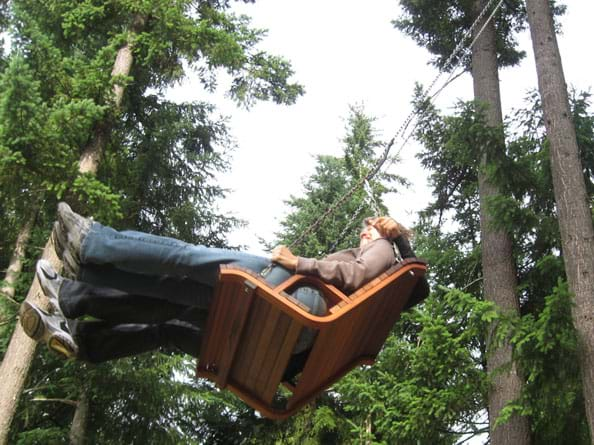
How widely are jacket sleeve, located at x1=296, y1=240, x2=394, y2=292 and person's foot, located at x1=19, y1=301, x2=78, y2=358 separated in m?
1.26

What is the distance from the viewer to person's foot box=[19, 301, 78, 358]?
10.4 feet

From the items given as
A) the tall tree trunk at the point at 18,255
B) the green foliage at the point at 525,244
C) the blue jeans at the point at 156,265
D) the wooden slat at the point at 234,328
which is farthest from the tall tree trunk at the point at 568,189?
the tall tree trunk at the point at 18,255

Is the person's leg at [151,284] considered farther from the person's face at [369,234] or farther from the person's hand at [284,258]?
the person's face at [369,234]

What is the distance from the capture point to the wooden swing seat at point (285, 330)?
280 cm

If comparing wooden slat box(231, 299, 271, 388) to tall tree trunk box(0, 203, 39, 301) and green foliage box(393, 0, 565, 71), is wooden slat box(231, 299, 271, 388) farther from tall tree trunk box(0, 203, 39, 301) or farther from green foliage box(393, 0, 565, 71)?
green foliage box(393, 0, 565, 71)

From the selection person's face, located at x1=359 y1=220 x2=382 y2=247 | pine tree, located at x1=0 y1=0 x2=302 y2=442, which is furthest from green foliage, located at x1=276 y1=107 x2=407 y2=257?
person's face, located at x1=359 y1=220 x2=382 y2=247

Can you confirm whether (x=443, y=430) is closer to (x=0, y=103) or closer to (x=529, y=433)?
Result: (x=529, y=433)

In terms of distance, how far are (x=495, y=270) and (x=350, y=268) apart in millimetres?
4861

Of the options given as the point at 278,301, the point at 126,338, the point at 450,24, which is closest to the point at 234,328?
the point at 278,301

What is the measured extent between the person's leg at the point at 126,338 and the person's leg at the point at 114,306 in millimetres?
104

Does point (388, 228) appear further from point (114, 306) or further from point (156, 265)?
point (114, 306)

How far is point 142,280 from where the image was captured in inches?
115

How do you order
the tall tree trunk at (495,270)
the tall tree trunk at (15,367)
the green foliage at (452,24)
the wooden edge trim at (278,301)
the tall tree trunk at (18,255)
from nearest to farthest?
the wooden edge trim at (278,301), the tall tree trunk at (15,367), the tall tree trunk at (495,270), the tall tree trunk at (18,255), the green foliage at (452,24)

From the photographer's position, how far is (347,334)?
3.17 m
